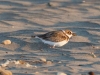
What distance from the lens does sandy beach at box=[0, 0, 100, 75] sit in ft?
29.2

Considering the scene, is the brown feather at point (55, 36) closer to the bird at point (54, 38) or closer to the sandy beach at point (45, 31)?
the bird at point (54, 38)

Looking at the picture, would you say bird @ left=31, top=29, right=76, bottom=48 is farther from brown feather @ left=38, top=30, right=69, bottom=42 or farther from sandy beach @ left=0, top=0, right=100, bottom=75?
sandy beach @ left=0, top=0, right=100, bottom=75

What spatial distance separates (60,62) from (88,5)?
19.2 ft

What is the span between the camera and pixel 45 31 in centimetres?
1205

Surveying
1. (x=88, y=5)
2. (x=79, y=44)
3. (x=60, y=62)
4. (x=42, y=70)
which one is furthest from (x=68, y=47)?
(x=88, y=5)

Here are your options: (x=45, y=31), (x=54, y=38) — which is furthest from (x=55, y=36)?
(x=45, y=31)

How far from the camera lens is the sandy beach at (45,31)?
8914 millimetres

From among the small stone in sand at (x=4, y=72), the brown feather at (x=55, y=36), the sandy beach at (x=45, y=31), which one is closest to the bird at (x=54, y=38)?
the brown feather at (x=55, y=36)

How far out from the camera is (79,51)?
10297 millimetres

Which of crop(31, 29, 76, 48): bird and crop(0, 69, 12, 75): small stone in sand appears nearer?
crop(0, 69, 12, 75): small stone in sand

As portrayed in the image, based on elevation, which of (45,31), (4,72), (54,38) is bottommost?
(4,72)

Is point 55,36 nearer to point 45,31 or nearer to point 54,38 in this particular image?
point 54,38

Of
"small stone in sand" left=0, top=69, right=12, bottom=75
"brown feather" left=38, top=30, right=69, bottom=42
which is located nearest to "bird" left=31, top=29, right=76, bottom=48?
"brown feather" left=38, top=30, right=69, bottom=42

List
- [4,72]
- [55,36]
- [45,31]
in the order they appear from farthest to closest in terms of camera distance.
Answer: [45,31] → [55,36] → [4,72]
